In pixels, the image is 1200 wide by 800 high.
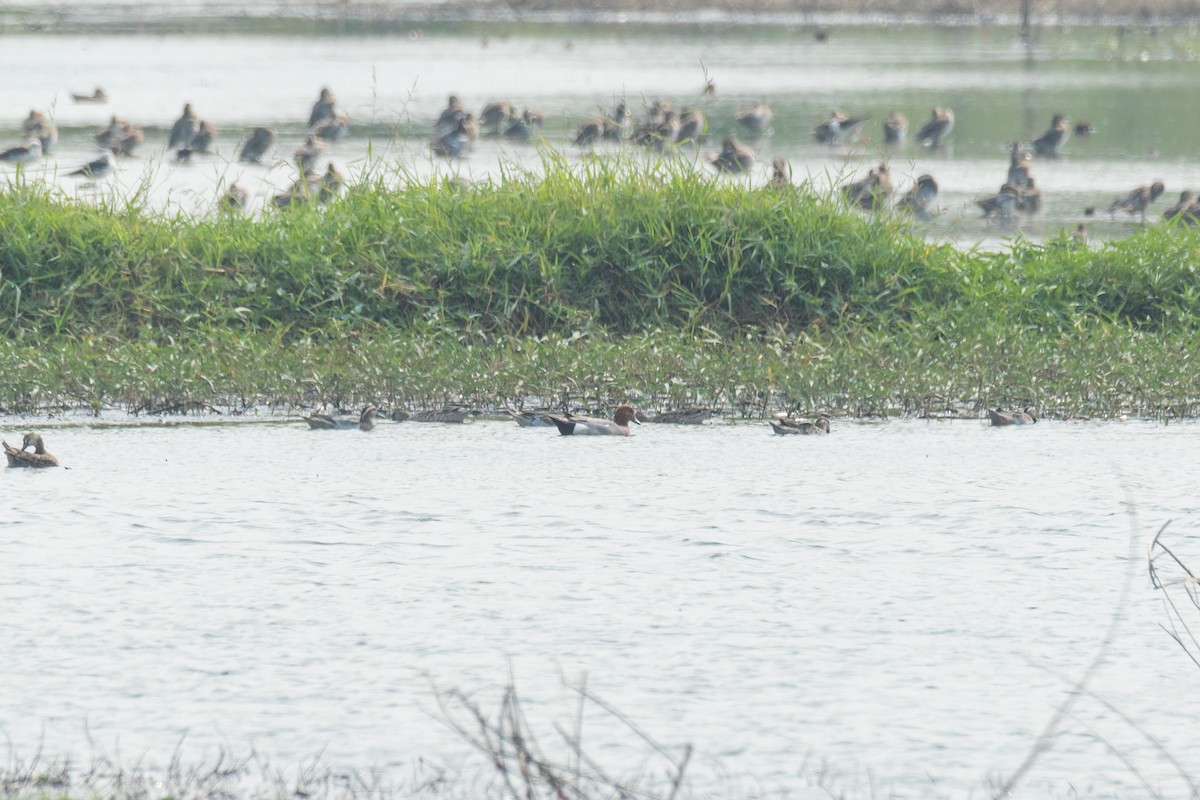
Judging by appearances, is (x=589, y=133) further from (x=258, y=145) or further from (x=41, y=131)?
(x=41, y=131)

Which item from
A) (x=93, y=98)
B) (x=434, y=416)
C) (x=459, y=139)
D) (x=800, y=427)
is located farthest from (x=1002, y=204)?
(x=93, y=98)

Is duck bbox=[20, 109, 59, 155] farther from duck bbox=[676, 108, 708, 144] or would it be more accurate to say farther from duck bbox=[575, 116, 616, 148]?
duck bbox=[676, 108, 708, 144]

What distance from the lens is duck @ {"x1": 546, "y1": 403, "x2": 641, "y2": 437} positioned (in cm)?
816

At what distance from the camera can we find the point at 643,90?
29.0 m

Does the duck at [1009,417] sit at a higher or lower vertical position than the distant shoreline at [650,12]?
lower

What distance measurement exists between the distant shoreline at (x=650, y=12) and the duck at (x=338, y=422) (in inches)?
1632

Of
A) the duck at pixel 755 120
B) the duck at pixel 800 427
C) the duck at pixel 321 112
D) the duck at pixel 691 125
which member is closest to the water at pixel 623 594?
the duck at pixel 800 427

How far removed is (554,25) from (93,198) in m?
39.3

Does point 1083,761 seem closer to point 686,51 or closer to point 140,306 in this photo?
point 140,306

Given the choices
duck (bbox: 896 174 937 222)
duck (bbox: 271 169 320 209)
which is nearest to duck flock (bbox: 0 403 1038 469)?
duck (bbox: 271 169 320 209)

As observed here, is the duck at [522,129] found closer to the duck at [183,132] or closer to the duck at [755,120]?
the duck at [755,120]

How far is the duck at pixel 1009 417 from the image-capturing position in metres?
8.34

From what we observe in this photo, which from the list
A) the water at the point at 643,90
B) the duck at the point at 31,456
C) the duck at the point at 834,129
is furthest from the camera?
the duck at the point at 834,129

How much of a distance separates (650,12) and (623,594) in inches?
1950
